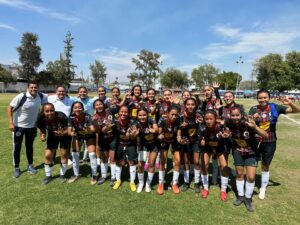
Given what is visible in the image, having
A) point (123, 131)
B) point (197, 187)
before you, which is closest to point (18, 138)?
point (123, 131)

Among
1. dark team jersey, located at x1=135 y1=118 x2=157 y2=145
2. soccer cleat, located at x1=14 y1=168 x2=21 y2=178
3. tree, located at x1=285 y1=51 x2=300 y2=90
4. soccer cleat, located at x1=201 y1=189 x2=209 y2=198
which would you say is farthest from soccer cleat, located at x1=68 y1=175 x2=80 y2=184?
tree, located at x1=285 y1=51 x2=300 y2=90

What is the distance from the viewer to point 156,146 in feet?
19.4

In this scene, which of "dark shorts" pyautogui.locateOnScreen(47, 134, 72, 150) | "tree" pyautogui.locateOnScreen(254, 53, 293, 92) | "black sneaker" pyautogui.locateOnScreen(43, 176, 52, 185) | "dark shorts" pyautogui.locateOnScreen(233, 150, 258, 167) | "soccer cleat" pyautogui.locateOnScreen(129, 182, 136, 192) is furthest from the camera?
"tree" pyautogui.locateOnScreen(254, 53, 293, 92)

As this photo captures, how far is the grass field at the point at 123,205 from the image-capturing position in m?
4.62

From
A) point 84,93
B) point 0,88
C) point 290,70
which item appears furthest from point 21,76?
point 84,93

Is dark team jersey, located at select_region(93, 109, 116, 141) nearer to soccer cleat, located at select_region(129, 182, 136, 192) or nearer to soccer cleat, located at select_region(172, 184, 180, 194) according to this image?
soccer cleat, located at select_region(129, 182, 136, 192)

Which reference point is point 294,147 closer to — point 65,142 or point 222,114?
point 222,114

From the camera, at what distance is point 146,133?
19.0 feet

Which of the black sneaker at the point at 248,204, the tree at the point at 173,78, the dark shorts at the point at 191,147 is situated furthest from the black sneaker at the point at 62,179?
the tree at the point at 173,78

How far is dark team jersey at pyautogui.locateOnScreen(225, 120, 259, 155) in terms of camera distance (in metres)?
5.17

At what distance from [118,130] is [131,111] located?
111 centimetres

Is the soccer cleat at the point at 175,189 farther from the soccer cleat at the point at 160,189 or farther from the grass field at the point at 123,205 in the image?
the soccer cleat at the point at 160,189

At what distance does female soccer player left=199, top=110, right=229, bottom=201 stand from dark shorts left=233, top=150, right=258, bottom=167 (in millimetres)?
347

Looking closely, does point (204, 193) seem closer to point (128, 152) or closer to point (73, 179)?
point (128, 152)
